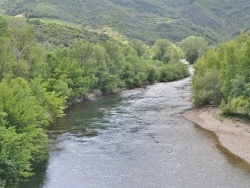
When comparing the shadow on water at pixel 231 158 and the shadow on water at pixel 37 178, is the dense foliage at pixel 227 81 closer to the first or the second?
the shadow on water at pixel 231 158

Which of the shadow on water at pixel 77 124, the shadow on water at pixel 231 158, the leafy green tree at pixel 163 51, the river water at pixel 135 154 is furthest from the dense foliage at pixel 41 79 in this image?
the shadow on water at pixel 231 158

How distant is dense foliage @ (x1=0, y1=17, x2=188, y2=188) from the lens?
3556cm

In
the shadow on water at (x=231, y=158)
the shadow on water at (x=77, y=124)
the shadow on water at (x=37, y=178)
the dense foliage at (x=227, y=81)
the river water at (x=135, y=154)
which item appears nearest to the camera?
the shadow on water at (x=37, y=178)

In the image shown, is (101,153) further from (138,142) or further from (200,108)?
(200,108)

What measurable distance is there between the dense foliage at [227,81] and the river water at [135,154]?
26.1 feet

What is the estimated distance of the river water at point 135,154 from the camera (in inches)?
1564

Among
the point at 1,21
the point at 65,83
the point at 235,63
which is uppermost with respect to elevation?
the point at 1,21

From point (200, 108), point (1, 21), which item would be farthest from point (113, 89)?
point (1, 21)

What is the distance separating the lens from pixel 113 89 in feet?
341

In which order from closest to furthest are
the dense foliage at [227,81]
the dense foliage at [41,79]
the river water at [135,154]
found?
the dense foliage at [41,79], the river water at [135,154], the dense foliage at [227,81]

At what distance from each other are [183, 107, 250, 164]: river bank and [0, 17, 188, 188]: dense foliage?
23935mm

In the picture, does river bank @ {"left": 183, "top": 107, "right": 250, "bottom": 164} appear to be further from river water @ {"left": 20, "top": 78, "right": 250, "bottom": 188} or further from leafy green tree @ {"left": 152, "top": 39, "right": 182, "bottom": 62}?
leafy green tree @ {"left": 152, "top": 39, "right": 182, "bottom": 62}

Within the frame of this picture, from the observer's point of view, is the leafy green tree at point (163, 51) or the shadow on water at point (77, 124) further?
the leafy green tree at point (163, 51)

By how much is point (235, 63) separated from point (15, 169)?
152ft
